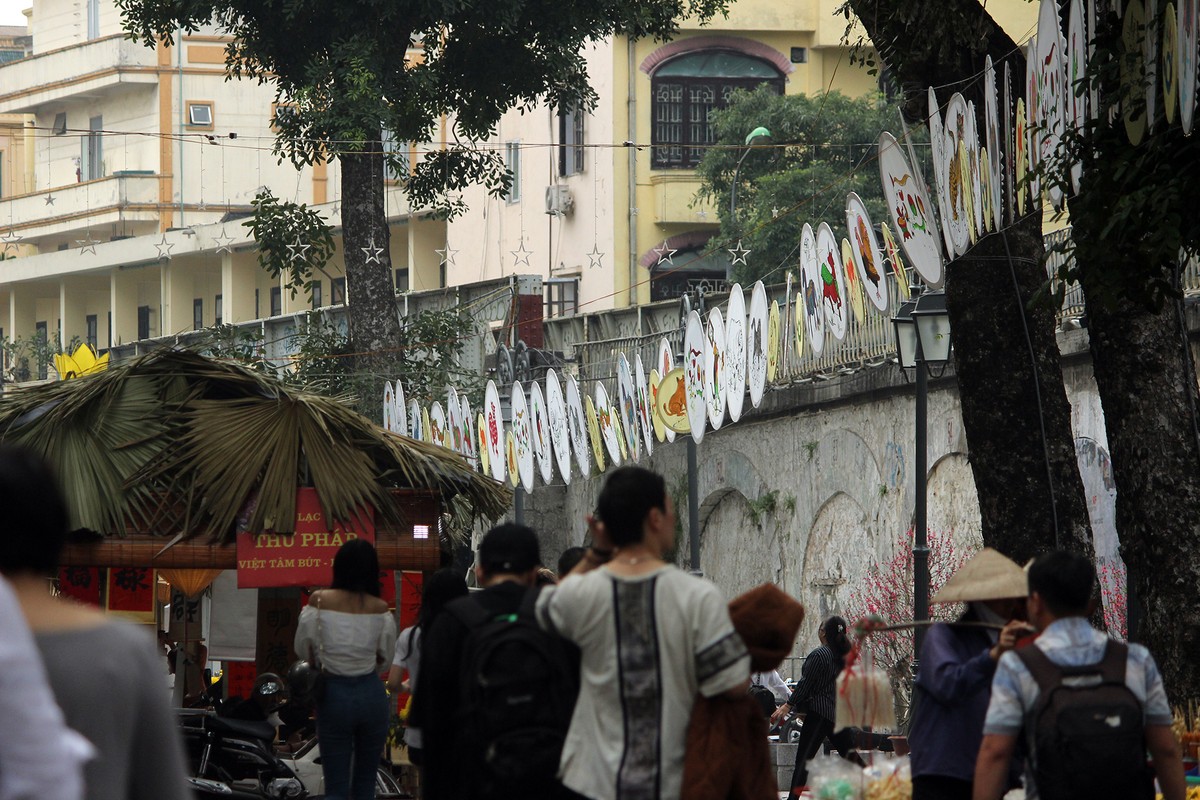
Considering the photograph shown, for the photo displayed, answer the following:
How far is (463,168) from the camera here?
28141mm

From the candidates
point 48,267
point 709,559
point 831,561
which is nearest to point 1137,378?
point 831,561

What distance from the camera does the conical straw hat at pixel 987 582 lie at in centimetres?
688

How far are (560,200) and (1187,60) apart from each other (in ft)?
109

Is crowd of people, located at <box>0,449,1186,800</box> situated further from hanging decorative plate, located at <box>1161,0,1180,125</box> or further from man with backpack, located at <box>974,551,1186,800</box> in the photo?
hanging decorative plate, located at <box>1161,0,1180,125</box>

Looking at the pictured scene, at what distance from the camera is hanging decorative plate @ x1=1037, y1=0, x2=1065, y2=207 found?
30.3ft

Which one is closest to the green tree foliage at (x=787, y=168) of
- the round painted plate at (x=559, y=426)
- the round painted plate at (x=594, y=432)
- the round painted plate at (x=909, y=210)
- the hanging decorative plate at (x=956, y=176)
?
the round painted plate at (x=559, y=426)

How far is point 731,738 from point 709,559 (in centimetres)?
2191

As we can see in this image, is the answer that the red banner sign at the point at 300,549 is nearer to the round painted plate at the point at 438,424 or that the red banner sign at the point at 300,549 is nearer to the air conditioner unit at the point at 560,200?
the round painted plate at the point at 438,424

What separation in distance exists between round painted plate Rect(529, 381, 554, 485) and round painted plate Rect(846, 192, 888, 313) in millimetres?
7668

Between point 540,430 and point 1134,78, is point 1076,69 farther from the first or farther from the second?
point 540,430

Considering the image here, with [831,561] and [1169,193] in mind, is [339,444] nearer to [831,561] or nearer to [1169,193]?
[1169,193]

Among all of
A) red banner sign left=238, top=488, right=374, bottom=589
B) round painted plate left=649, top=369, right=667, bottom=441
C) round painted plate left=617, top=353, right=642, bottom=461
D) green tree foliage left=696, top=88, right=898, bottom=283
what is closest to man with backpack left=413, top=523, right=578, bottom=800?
red banner sign left=238, top=488, right=374, bottom=589

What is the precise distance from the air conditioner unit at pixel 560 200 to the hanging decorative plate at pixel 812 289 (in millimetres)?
24895

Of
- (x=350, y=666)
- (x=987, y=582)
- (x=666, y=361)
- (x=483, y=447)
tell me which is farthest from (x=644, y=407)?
(x=987, y=582)
